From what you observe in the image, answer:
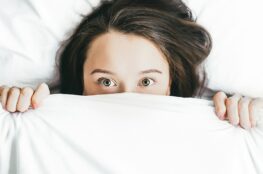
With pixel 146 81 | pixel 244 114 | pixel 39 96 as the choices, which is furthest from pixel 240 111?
pixel 39 96

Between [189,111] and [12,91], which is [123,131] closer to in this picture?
[189,111]

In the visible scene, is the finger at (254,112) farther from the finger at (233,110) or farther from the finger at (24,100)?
the finger at (24,100)

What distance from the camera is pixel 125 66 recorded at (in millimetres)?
986

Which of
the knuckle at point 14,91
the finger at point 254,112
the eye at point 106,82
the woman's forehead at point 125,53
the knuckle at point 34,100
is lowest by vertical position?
the knuckle at point 34,100

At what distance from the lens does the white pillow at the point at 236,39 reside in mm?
1075

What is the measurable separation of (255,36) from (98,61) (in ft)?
1.24

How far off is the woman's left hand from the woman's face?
0.15 meters

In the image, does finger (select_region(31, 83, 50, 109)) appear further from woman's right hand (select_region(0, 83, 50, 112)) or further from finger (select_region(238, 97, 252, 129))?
finger (select_region(238, 97, 252, 129))

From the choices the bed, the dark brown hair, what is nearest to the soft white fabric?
the bed

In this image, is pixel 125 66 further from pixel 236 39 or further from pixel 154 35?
pixel 236 39

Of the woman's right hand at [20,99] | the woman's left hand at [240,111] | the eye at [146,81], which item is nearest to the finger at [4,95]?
the woman's right hand at [20,99]

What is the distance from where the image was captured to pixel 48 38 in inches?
42.3

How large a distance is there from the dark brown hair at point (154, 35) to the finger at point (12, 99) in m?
0.20

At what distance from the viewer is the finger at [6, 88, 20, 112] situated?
90cm
